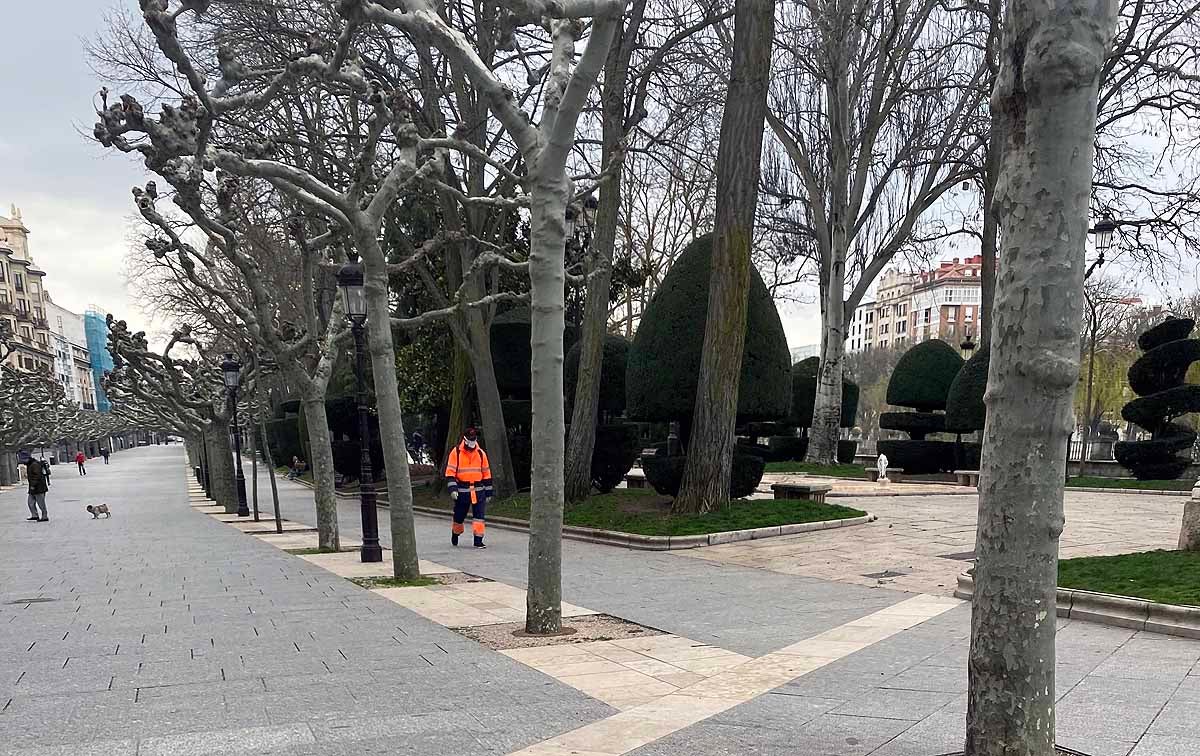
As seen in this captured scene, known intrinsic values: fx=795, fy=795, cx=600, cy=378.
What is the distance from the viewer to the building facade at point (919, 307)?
9894 cm

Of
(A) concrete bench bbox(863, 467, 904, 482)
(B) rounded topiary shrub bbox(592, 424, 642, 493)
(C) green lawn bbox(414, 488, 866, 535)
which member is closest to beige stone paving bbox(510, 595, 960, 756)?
(C) green lawn bbox(414, 488, 866, 535)

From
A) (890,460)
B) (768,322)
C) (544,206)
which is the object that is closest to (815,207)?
(890,460)

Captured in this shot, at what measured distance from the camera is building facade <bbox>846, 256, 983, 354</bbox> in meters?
98.9

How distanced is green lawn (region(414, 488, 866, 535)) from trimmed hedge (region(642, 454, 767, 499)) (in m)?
0.33

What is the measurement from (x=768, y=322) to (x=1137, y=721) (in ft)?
36.7

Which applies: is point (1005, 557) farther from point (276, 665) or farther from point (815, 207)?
point (815, 207)

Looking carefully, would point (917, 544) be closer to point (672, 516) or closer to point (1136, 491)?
point (672, 516)

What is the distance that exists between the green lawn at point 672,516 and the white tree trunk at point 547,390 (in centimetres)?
603

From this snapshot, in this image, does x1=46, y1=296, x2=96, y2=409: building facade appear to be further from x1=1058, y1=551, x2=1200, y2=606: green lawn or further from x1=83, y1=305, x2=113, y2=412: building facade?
x1=1058, y1=551, x2=1200, y2=606: green lawn

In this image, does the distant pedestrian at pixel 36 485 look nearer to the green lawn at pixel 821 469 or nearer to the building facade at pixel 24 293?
the green lawn at pixel 821 469

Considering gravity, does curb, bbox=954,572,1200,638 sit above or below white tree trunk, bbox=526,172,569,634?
below

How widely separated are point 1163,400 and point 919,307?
10047 cm

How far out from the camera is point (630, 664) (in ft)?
19.0

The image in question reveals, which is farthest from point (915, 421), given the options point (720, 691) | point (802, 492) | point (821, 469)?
point (720, 691)
